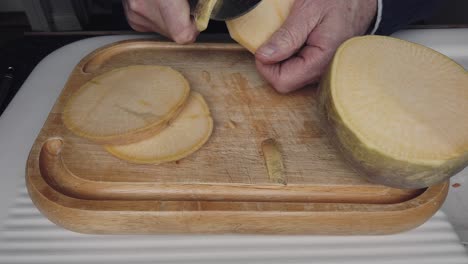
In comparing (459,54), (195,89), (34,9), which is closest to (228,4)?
(195,89)

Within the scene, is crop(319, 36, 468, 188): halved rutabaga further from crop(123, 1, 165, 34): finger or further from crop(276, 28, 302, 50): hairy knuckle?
crop(123, 1, 165, 34): finger

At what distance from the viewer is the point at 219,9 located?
3.26 feet

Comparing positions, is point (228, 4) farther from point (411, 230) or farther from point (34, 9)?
point (34, 9)

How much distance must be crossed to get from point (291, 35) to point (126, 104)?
0.47 meters

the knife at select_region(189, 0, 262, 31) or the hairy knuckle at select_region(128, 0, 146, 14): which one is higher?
the knife at select_region(189, 0, 262, 31)

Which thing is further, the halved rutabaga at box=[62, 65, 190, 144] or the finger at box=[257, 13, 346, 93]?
the finger at box=[257, 13, 346, 93]

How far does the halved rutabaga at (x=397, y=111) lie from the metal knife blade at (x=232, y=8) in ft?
0.86

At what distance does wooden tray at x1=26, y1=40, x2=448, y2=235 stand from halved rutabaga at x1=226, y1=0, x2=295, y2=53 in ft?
0.70

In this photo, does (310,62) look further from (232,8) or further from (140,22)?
(140,22)

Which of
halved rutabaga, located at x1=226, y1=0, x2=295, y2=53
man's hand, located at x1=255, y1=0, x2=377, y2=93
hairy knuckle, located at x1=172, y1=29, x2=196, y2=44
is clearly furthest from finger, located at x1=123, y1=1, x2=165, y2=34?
man's hand, located at x1=255, y1=0, x2=377, y2=93

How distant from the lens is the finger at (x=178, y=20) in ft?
3.55

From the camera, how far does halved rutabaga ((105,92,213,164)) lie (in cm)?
92

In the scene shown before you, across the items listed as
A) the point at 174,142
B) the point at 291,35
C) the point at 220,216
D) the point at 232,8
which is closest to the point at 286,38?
the point at 291,35

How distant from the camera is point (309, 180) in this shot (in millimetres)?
911
